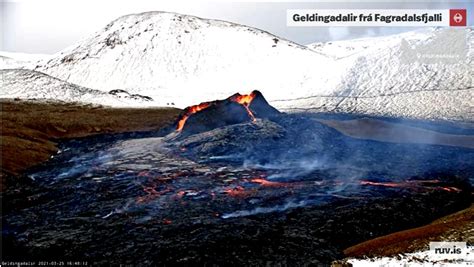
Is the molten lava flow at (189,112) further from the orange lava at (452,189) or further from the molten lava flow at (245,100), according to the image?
the orange lava at (452,189)

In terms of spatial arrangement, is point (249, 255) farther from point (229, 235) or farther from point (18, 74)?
point (18, 74)

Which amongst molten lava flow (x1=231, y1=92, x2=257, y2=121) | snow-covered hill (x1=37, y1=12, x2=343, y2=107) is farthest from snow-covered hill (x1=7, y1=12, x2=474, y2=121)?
molten lava flow (x1=231, y1=92, x2=257, y2=121)

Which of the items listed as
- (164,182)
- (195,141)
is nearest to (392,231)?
(164,182)

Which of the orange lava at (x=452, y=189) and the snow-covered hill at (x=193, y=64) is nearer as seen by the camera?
the orange lava at (x=452, y=189)

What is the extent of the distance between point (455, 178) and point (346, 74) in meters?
92.4

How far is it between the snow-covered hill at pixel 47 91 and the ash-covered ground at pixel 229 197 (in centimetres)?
6828

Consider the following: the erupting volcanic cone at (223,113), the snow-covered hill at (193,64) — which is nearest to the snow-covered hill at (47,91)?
the snow-covered hill at (193,64)

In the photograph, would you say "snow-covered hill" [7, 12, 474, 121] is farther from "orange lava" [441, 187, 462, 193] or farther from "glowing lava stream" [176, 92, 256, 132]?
"orange lava" [441, 187, 462, 193]

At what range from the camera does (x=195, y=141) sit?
40.3 metres

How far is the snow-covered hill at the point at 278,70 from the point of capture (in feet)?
324

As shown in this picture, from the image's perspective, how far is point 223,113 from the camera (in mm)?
45438

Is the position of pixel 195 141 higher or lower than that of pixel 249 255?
higher

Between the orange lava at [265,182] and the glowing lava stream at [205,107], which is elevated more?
the glowing lava stream at [205,107]

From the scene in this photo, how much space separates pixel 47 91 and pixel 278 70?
78.7 metres
